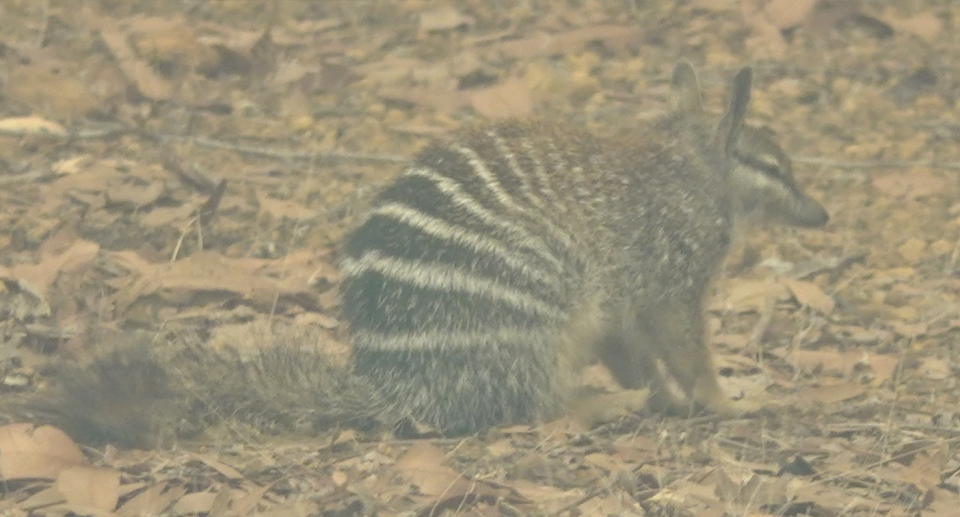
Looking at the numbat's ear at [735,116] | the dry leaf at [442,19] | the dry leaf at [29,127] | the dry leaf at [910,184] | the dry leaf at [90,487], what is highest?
the numbat's ear at [735,116]

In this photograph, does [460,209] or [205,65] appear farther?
[205,65]

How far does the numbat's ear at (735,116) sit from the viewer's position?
592 centimetres

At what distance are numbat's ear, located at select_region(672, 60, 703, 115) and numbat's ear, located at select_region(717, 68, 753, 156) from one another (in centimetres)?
17

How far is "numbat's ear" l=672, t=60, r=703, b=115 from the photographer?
6258mm

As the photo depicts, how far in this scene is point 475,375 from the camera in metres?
5.50

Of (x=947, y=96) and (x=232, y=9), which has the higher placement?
(x=232, y=9)

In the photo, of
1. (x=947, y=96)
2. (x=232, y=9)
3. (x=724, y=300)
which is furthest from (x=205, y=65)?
(x=947, y=96)

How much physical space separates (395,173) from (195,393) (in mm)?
2564

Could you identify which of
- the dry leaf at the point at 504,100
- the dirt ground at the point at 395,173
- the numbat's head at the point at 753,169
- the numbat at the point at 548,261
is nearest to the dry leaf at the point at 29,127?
the dirt ground at the point at 395,173

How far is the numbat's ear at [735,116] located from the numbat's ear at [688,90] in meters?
0.17

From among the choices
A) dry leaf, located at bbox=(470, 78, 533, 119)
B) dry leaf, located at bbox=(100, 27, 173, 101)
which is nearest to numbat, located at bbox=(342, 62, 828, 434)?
dry leaf, located at bbox=(470, 78, 533, 119)

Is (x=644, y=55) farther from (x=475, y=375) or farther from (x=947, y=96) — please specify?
(x=475, y=375)

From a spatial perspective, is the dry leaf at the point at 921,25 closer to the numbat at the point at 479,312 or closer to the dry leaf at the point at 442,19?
the dry leaf at the point at 442,19

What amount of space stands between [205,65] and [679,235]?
3796 millimetres
